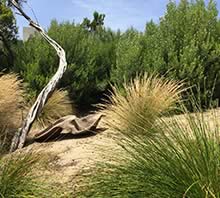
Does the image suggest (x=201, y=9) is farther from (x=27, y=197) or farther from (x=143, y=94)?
(x=27, y=197)

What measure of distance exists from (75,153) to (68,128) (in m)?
1.83

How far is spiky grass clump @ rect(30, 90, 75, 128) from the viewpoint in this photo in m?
11.5

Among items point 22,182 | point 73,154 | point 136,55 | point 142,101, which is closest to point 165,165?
point 22,182

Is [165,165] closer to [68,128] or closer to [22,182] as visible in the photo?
[22,182]

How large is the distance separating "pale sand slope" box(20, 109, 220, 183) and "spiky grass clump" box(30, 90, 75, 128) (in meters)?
2.28

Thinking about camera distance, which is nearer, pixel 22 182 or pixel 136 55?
pixel 22 182

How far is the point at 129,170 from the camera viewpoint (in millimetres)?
4652

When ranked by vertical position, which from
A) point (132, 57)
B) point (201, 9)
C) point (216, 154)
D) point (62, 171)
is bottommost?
point (62, 171)

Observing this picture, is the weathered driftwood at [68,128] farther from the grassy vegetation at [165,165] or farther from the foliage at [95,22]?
the foliage at [95,22]

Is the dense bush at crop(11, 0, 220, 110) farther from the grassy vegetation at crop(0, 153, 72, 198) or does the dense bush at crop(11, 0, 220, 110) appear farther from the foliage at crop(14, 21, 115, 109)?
the grassy vegetation at crop(0, 153, 72, 198)

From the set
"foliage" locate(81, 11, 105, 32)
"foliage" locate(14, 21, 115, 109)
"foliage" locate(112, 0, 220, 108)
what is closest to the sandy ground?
"foliage" locate(112, 0, 220, 108)

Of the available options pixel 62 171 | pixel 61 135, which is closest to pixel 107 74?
pixel 61 135

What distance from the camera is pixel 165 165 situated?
4.43m

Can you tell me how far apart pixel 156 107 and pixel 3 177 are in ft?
13.9
